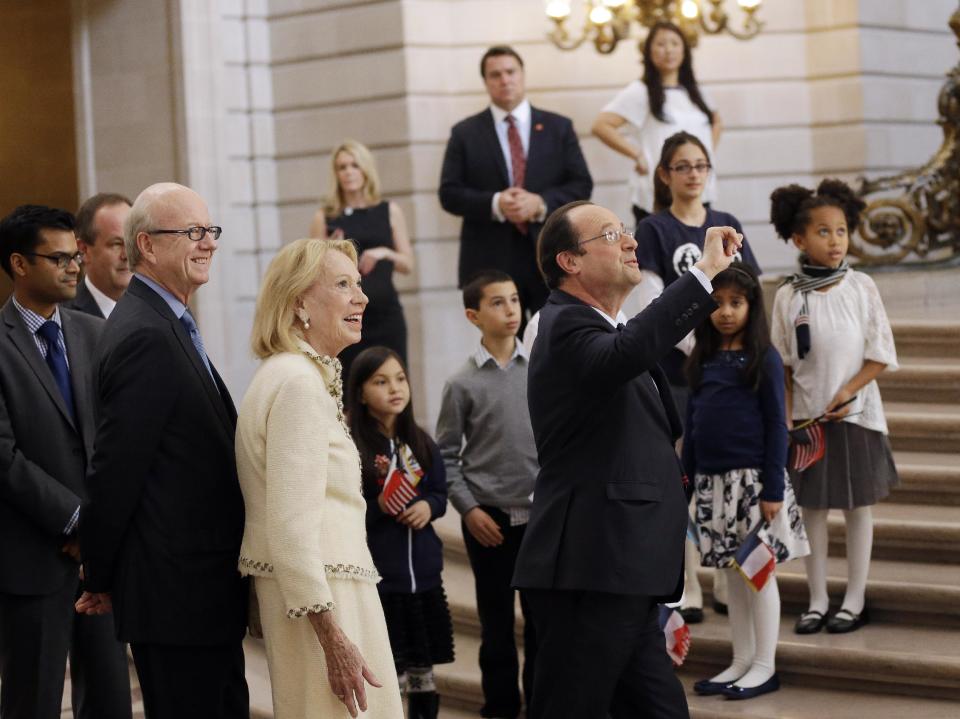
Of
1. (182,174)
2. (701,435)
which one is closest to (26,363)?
(701,435)

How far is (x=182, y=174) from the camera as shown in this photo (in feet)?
33.9

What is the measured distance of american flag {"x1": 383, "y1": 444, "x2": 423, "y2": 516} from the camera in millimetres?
5379

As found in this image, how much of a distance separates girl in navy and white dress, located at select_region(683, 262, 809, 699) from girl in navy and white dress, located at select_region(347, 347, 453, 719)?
99 cm

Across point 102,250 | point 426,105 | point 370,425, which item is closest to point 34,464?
point 102,250

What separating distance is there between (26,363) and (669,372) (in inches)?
107

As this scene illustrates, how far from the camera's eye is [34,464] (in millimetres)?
4387

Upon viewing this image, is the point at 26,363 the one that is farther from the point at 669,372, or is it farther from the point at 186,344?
the point at 669,372

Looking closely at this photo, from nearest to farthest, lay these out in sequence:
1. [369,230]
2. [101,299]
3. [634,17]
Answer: [101,299] → [369,230] → [634,17]

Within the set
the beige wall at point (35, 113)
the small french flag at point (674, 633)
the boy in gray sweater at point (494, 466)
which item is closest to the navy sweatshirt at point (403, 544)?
the boy in gray sweater at point (494, 466)

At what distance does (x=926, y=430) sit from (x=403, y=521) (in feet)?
9.00

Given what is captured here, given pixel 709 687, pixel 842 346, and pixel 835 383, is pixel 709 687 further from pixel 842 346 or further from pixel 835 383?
pixel 842 346

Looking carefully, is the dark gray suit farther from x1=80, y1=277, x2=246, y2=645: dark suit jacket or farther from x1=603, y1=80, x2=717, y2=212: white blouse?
x1=603, y1=80, x2=717, y2=212: white blouse

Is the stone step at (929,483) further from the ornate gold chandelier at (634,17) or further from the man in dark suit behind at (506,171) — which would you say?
the ornate gold chandelier at (634,17)

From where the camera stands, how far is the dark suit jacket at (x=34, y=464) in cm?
434
